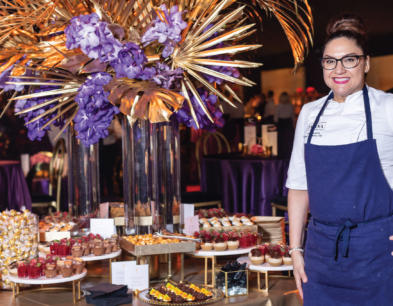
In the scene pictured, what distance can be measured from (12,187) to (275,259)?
113 inches

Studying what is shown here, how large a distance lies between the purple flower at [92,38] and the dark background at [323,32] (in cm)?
572

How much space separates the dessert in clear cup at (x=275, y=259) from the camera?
2.22 meters

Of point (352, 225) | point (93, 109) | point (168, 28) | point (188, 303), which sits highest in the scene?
point (168, 28)

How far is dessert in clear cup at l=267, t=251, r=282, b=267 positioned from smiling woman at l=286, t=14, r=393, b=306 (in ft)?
1.84

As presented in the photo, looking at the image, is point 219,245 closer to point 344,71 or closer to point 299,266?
point 299,266

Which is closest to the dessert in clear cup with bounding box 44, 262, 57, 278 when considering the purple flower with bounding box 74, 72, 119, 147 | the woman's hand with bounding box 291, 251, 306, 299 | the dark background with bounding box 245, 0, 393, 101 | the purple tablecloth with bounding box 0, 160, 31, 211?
the purple flower with bounding box 74, 72, 119, 147

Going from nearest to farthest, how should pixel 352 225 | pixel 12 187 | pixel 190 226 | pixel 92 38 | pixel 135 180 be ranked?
pixel 352 225
pixel 92 38
pixel 135 180
pixel 190 226
pixel 12 187

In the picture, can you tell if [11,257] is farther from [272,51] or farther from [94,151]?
[272,51]

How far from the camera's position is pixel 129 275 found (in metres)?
2.15

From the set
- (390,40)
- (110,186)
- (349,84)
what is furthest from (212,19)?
(390,40)

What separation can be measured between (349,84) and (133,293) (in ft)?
3.82

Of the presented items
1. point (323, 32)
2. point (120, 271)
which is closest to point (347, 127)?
point (120, 271)

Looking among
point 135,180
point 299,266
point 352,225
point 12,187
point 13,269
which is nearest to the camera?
point 352,225

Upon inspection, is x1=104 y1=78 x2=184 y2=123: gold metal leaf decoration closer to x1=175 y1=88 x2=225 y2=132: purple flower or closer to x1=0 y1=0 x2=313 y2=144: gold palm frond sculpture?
x1=0 y1=0 x2=313 y2=144: gold palm frond sculpture
